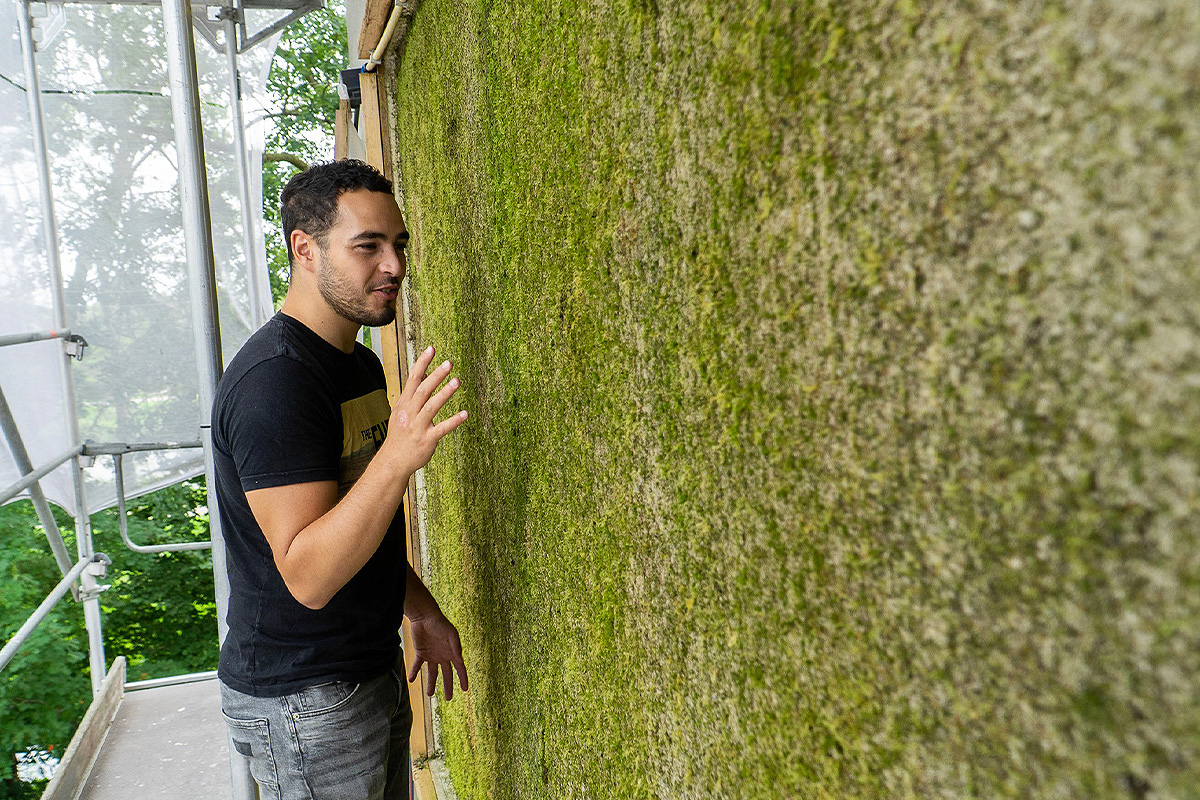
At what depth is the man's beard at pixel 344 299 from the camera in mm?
1519

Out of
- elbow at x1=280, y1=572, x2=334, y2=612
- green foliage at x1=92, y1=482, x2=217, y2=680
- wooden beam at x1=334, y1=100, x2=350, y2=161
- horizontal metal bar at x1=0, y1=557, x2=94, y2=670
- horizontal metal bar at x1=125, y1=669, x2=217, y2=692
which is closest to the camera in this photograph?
elbow at x1=280, y1=572, x2=334, y2=612

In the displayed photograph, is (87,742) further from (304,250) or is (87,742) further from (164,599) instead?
(164,599)

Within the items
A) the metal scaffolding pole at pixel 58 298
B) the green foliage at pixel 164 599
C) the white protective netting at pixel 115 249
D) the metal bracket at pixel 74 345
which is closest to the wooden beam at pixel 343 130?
the white protective netting at pixel 115 249

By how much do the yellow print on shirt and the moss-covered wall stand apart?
2.29ft

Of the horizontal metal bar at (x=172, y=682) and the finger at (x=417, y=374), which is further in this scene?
the horizontal metal bar at (x=172, y=682)

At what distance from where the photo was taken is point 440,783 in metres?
2.57

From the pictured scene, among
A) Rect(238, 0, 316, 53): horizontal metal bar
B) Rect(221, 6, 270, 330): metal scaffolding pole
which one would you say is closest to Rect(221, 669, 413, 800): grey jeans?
Rect(221, 6, 270, 330): metal scaffolding pole

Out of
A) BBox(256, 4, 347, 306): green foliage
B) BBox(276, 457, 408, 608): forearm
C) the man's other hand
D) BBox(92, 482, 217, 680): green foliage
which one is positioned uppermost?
BBox(256, 4, 347, 306): green foliage

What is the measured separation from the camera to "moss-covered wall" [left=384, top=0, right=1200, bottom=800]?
29cm

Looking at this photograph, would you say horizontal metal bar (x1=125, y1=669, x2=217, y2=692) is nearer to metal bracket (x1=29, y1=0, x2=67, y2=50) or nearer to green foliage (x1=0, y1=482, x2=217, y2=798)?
green foliage (x1=0, y1=482, x2=217, y2=798)

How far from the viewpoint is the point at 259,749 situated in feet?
5.24

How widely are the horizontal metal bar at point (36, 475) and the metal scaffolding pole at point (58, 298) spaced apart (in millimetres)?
117

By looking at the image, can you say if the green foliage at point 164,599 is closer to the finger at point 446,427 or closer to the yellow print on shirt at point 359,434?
the yellow print on shirt at point 359,434

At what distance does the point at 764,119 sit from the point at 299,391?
1063 mm
